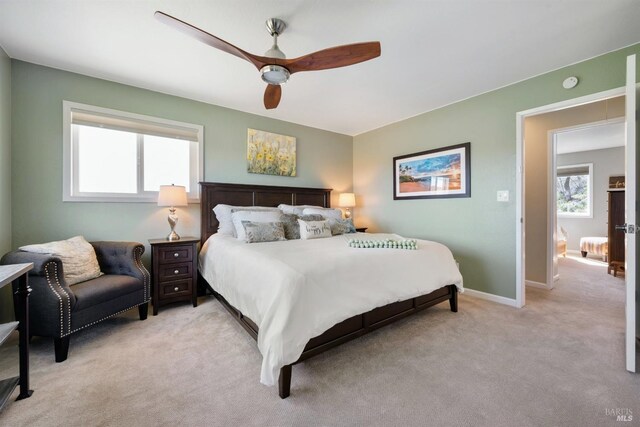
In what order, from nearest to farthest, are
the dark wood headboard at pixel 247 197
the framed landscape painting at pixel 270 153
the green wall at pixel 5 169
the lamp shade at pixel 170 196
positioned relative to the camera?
the green wall at pixel 5 169, the lamp shade at pixel 170 196, the dark wood headboard at pixel 247 197, the framed landscape painting at pixel 270 153

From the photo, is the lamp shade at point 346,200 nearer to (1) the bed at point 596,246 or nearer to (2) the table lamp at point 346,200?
(2) the table lamp at point 346,200

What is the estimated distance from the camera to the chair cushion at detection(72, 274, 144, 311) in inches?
79.4

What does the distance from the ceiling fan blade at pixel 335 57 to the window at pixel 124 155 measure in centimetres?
216

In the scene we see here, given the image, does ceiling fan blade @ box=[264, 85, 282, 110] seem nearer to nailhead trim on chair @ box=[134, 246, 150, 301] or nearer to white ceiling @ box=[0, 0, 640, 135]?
white ceiling @ box=[0, 0, 640, 135]

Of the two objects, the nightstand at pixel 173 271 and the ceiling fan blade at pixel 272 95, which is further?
the nightstand at pixel 173 271

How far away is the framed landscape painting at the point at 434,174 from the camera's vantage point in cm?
345

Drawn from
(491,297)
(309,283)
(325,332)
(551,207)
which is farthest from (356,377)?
(551,207)

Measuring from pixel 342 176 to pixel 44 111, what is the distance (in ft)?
13.3

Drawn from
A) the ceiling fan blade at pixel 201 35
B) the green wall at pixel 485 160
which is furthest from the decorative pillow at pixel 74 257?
the green wall at pixel 485 160

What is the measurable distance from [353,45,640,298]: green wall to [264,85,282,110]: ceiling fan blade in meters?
2.14

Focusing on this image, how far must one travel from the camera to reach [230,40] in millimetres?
2186

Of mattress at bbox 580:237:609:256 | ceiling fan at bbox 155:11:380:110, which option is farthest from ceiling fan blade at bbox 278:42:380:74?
mattress at bbox 580:237:609:256

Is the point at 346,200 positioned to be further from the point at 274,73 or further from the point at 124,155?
the point at 124,155

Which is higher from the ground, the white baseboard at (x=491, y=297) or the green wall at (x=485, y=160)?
the green wall at (x=485, y=160)
